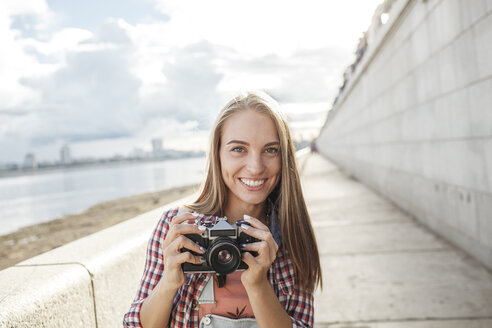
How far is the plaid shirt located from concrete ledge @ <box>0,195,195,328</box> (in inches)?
9.7

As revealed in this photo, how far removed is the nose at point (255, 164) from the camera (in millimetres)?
1982

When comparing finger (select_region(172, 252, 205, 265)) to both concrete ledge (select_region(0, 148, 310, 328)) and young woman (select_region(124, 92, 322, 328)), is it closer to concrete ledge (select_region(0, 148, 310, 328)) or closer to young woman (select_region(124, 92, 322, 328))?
young woman (select_region(124, 92, 322, 328))

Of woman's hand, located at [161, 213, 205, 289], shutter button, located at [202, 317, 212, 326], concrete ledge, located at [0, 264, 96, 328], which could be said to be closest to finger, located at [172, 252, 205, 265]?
woman's hand, located at [161, 213, 205, 289]

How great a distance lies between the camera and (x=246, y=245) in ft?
5.51

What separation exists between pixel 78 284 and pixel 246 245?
0.78 metres

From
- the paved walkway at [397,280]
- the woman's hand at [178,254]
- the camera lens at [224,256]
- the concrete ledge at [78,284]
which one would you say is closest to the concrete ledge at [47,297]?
the concrete ledge at [78,284]

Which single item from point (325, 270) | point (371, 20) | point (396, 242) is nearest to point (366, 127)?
point (371, 20)

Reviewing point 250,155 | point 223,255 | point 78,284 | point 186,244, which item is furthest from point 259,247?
point 78,284

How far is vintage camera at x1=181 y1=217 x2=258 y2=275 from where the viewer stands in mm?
1637

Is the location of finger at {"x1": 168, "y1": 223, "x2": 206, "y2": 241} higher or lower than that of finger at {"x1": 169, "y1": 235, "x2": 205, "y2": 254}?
higher

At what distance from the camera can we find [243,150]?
205 centimetres

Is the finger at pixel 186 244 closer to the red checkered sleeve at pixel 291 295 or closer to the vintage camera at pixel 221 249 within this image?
the vintage camera at pixel 221 249

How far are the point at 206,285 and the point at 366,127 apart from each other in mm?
12532

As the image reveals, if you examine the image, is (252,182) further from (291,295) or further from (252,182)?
(291,295)
